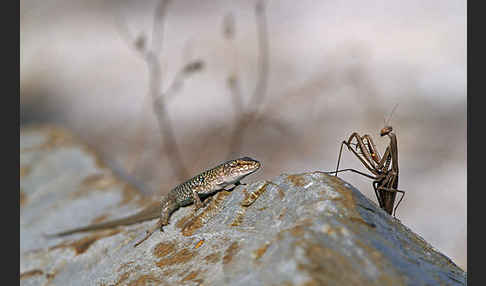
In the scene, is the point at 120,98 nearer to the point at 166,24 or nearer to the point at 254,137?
the point at 166,24

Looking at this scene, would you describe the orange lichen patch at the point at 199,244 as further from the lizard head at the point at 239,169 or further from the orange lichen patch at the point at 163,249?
the lizard head at the point at 239,169

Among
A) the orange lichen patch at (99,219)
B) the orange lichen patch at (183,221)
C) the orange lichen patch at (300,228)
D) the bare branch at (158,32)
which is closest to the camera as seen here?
the orange lichen patch at (300,228)

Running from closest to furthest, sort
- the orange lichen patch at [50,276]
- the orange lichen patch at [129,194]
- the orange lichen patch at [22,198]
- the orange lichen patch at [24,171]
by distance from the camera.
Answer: the orange lichen patch at [50,276]
the orange lichen patch at [129,194]
the orange lichen patch at [22,198]
the orange lichen patch at [24,171]

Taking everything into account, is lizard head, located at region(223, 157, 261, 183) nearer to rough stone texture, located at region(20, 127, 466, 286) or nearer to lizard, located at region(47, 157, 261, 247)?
lizard, located at region(47, 157, 261, 247)

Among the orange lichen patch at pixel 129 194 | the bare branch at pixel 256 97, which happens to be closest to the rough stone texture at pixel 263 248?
the orange lichen patch at pixel 129 194

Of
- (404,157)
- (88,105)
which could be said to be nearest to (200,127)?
(88,105)

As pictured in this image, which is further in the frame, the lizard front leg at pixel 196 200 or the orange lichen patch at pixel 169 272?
the lizard front leg at pixel 196 200

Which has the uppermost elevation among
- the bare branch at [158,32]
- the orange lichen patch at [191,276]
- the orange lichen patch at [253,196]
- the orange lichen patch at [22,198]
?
the bare branch at [158,32]
